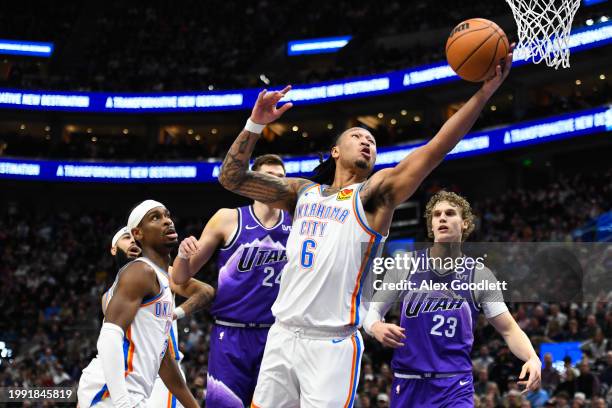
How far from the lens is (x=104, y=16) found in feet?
112

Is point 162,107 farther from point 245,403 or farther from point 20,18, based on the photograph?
point 245,403

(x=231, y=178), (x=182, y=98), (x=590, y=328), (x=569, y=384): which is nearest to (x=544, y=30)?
(x=231, y=178)

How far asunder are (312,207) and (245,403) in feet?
5.91

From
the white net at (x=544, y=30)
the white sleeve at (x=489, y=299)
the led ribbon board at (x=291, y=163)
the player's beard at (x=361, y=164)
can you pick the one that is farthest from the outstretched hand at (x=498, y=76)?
the led ribbon board at (x=291, y=163)

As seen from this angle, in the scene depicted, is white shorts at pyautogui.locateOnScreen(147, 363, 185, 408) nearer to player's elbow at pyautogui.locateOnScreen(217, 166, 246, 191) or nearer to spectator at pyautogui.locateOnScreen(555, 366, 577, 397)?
player's elbow at pyautogui.locateOnScreen(217, 166, 246, 191)

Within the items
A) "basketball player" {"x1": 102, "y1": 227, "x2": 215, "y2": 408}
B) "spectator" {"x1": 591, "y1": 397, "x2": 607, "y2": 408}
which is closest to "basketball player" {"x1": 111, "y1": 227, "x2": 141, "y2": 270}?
"basketball player" {"x1": 102, "y1": 227, "x2": 215, "y2": 408}

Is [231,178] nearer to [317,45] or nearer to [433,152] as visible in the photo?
[433,152]

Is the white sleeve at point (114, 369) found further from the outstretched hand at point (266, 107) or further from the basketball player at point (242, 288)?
the outstretched hand at point (266, 107)

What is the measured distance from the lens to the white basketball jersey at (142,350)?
14.8 feet

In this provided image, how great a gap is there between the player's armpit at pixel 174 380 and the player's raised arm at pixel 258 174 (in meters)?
1.33

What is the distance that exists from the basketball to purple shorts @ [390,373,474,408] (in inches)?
80.3

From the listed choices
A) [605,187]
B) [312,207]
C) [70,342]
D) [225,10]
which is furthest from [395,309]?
[225,10]

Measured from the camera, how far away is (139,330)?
454 cm

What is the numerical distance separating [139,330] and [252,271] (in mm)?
1147
